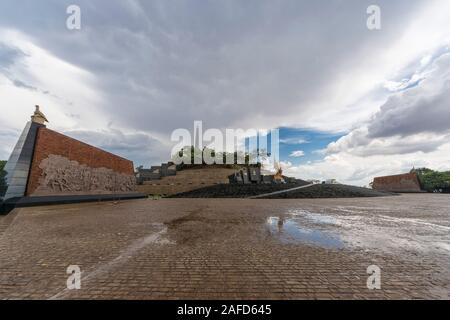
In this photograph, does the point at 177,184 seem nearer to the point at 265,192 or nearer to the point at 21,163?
the point at 265,192

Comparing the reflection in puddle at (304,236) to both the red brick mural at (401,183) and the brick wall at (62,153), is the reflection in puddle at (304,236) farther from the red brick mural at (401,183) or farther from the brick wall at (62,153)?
the red brick mural at (401,183)

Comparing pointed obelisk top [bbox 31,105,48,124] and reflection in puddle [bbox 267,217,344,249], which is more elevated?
pointed obelisk top [bbox 31,105,48,124]

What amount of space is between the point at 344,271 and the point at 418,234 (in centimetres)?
437

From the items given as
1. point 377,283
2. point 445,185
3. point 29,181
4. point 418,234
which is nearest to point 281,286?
point 377,283

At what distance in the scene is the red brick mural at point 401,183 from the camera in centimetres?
3379

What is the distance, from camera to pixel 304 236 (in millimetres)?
5332

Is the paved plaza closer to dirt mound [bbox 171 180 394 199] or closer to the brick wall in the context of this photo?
the brick wall

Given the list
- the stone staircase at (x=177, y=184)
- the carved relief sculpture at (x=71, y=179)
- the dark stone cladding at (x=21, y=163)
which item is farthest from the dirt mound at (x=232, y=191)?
the dark stone cladding at (x=21, y=163)

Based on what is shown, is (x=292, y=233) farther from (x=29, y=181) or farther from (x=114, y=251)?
(x=29, y=181)

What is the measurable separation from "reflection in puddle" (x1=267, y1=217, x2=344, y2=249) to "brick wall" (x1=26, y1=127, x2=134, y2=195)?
14783mm

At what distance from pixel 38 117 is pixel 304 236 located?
1811 cm

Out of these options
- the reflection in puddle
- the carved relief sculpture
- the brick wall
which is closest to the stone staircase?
the carved relief sculpture

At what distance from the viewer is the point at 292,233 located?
5.69 metres

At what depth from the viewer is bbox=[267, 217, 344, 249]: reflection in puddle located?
184 inches
